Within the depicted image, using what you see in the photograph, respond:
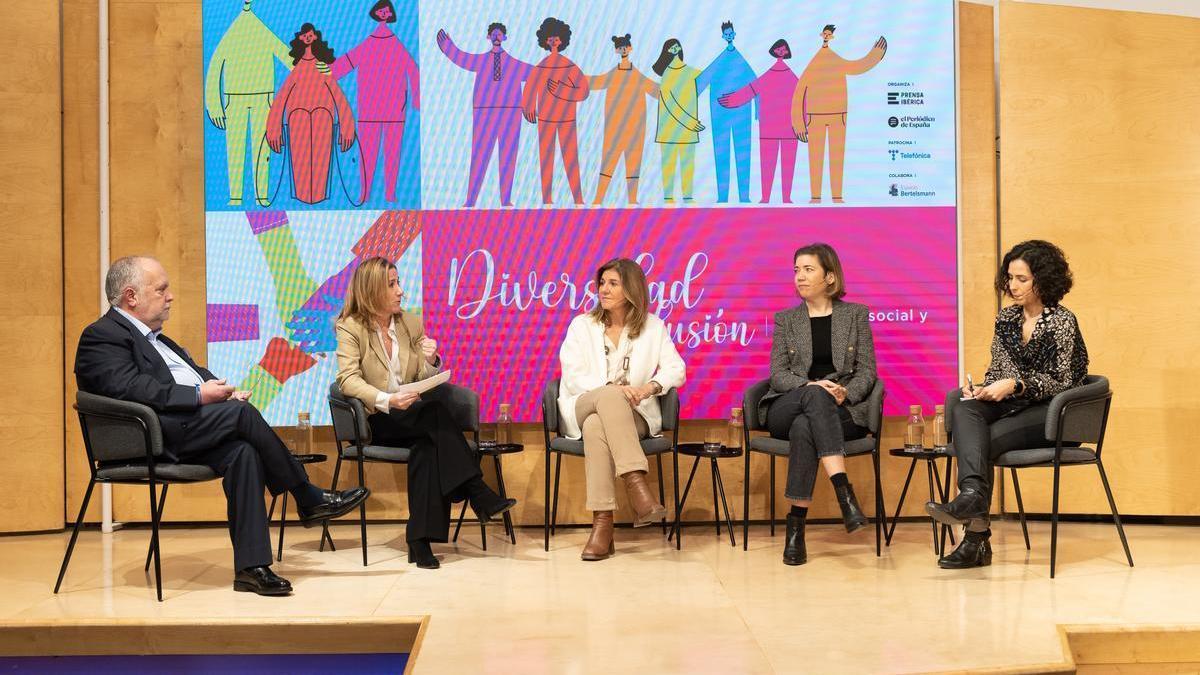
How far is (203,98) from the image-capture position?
5.11 m

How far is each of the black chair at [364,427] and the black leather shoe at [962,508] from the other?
1929 mm

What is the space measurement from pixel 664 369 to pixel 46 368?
3.06m

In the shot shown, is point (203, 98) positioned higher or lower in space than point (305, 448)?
higher

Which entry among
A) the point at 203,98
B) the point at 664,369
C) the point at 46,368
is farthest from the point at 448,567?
the point at 203,98

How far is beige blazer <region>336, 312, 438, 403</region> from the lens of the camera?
4371 mm

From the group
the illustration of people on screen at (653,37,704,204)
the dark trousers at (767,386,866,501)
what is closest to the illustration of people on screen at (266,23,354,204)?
the illustration of people on screen at (653,37,704,204)

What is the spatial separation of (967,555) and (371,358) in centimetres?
267

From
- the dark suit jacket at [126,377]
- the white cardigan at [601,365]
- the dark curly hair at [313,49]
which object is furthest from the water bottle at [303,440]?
the dark curly hair at [313,49]

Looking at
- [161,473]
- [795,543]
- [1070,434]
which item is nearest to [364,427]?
[161,473]

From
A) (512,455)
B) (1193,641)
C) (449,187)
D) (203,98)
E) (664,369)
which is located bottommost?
(1193,641)

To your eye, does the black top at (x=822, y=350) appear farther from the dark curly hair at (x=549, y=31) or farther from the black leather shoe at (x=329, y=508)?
the black leather shoe at (x=329, y=508)

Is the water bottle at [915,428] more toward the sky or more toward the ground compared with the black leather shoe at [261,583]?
more toward the sky

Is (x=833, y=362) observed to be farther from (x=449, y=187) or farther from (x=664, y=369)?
(x=449, y=187)

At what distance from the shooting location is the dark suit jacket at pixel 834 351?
15.2ft
